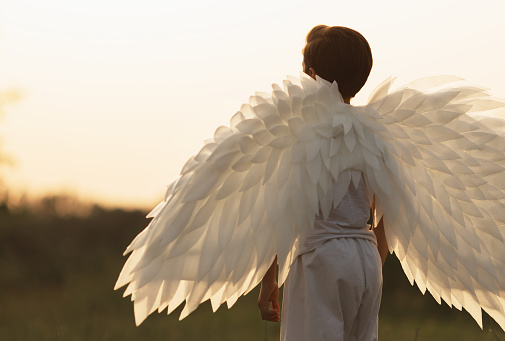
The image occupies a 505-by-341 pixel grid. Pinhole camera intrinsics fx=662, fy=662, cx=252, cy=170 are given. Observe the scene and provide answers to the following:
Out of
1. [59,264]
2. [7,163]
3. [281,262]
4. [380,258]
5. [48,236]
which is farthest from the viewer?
[7,163]

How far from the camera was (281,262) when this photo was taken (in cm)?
264

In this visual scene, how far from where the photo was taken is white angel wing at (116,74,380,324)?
8.77 feet

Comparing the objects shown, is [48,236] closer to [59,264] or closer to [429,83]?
[59,264]

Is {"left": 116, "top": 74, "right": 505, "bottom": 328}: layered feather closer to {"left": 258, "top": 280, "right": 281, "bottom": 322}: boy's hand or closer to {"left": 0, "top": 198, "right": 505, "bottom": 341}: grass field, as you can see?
{"left": 258, "top": 280, "right": 281, "bottom": 322}: boy's hand

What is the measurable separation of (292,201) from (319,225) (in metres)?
0.18

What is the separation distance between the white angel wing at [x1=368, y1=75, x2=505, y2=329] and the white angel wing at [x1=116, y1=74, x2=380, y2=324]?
0.68 ft

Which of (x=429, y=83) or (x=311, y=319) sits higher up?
(x=429, y=83)

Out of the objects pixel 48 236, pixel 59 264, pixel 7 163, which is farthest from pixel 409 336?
pixel 7 163

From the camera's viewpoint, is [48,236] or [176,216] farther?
[48,236]

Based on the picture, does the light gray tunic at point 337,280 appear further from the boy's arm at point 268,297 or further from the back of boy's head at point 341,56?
the back of boy's head at point 341,56

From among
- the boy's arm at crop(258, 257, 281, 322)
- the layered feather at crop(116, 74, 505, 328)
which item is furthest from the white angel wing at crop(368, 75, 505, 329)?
the boy's arm at crop(258, 257, 281, 322)

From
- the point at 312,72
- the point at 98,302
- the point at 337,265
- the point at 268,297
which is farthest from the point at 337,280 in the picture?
the point at 98,302

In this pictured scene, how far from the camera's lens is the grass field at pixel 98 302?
A: 6.15 m

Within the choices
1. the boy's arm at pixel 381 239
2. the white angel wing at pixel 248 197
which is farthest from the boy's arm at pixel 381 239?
the white angel wing at pixel 248 197
